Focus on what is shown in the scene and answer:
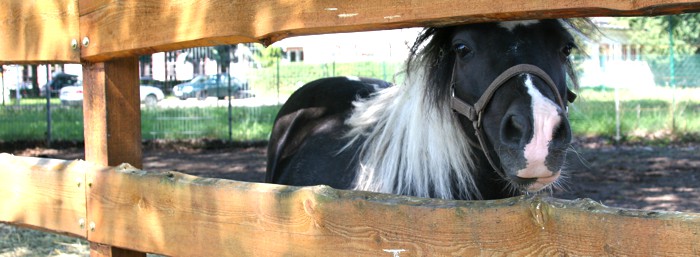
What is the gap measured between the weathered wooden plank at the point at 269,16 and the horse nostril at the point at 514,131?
52 cm

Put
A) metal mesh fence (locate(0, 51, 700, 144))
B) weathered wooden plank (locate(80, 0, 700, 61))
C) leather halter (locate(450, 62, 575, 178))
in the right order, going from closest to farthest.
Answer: weathered wooden plank (locate(80, 0, 700, 61)) < leather halter (locate(450, 62, 575, 178)) < metal mesh fence (locate(0, 51, 700, 144))

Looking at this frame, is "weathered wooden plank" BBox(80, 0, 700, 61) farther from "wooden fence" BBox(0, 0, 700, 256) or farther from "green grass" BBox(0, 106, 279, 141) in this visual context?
"green grass" BBox(0, 106, 279, 141)

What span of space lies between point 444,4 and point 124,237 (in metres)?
1.28

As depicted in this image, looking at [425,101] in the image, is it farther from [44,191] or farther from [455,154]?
[44,191]

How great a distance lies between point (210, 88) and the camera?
15.0 metres

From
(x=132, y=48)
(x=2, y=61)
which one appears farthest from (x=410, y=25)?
(x=2, y=61)

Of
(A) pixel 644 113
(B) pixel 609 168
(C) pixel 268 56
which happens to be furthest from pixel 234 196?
(C) pixel 268 56

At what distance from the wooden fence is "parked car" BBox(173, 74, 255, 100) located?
39.2 ft

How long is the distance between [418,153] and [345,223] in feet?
3.68

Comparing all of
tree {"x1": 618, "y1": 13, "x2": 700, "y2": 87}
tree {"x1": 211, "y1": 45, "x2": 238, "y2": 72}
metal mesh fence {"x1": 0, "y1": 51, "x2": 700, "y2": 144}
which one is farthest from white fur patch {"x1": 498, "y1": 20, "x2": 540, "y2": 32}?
tree {"x1": 211, "y1": 45, "x2": 238, "y2": 72}

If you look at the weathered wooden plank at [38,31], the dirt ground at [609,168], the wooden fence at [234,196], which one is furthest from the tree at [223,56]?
the wooden fence at [234,196]

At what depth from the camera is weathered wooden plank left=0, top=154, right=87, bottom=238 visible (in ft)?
7.84

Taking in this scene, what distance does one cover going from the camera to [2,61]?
2.74 meters

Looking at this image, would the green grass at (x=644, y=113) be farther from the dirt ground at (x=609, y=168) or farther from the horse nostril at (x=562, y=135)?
the horse nostril at (x=562, y=135)
